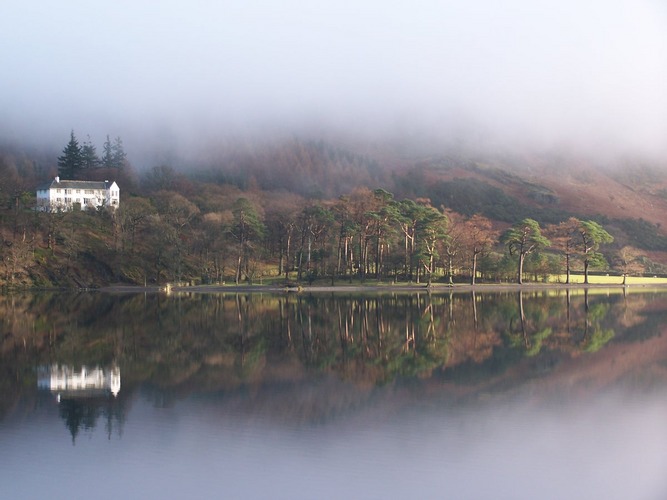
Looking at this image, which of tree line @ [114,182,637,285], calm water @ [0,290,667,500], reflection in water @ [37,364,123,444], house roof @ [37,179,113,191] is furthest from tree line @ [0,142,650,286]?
reflection in water @ [37,364,123,444]

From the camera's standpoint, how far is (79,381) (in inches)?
989

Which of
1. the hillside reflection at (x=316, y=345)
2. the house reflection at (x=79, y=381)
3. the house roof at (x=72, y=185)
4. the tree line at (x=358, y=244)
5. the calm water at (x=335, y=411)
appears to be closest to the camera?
the calm water at (x=335, y=411)

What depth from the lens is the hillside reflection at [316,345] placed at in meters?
24.2

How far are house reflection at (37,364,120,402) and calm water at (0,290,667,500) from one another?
0.31ft

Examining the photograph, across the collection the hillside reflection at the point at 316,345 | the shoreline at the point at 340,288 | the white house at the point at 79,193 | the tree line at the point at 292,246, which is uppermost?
the white house at the point at 79,193

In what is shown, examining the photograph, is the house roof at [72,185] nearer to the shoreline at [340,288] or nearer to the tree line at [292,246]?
the tree line at [292,246]

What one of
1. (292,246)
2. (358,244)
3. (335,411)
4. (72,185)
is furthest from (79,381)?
(72,185)

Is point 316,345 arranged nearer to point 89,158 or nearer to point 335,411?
point 335,411

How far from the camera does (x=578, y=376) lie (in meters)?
25.9

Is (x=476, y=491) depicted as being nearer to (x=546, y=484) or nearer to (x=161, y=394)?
(x=546, y=484)

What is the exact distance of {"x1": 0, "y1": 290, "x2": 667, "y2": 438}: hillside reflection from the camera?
955 inches

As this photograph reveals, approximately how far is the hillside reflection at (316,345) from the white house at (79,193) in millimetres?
58406

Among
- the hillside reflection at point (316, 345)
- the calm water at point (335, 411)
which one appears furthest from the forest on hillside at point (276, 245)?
the calm water at point (335, 411)

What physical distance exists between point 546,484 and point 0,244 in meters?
80.6
